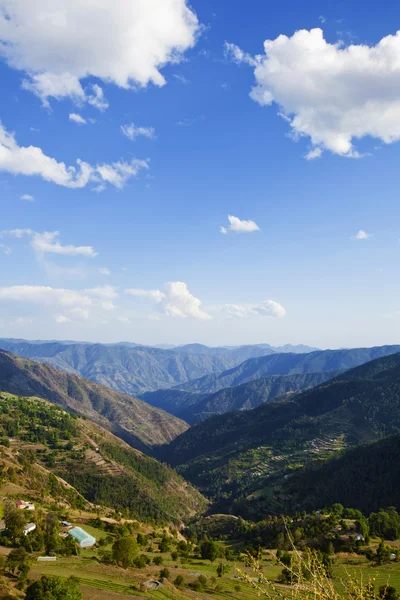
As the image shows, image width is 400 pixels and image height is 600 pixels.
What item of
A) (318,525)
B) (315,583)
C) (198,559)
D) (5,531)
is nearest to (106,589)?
(5,531)

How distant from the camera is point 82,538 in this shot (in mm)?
82500

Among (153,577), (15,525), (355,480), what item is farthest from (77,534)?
(355,480)

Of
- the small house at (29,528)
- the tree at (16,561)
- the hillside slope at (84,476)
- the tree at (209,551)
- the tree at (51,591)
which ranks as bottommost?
the hillside slope at (84,476)

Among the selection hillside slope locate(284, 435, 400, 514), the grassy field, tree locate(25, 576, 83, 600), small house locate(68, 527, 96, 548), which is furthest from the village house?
hillside slope locate(284, 435, 400, 514)

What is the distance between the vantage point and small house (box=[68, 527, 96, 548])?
8106cm

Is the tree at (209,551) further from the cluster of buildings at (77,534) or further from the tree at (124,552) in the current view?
the tree at (124,552)

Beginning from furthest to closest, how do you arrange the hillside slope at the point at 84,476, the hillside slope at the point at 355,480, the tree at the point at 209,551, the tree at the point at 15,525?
1. the hillside slope at the point at 355,480
2. the hillside slope at the point at 84,476
3. the tree at the point at 209,551
4. the tree at the point at 15,525

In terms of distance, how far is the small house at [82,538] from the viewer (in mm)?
81062

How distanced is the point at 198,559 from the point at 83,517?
3710 cm

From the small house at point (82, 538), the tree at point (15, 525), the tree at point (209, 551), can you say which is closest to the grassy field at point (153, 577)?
the small house at point (82, 538)

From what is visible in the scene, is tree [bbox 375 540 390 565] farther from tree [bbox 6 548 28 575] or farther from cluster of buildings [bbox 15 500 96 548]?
tree [bbox 6 548 28 575]

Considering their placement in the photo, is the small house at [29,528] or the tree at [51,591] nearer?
the tree at [51,591]

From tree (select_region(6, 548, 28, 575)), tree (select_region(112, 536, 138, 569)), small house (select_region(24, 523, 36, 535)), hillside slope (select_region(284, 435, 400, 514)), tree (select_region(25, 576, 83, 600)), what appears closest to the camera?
tree (select_region(25, 576, 83, 600))

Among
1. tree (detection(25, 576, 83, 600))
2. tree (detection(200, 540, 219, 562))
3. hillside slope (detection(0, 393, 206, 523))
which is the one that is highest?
tree (detection(25, 576, 83, 600))
